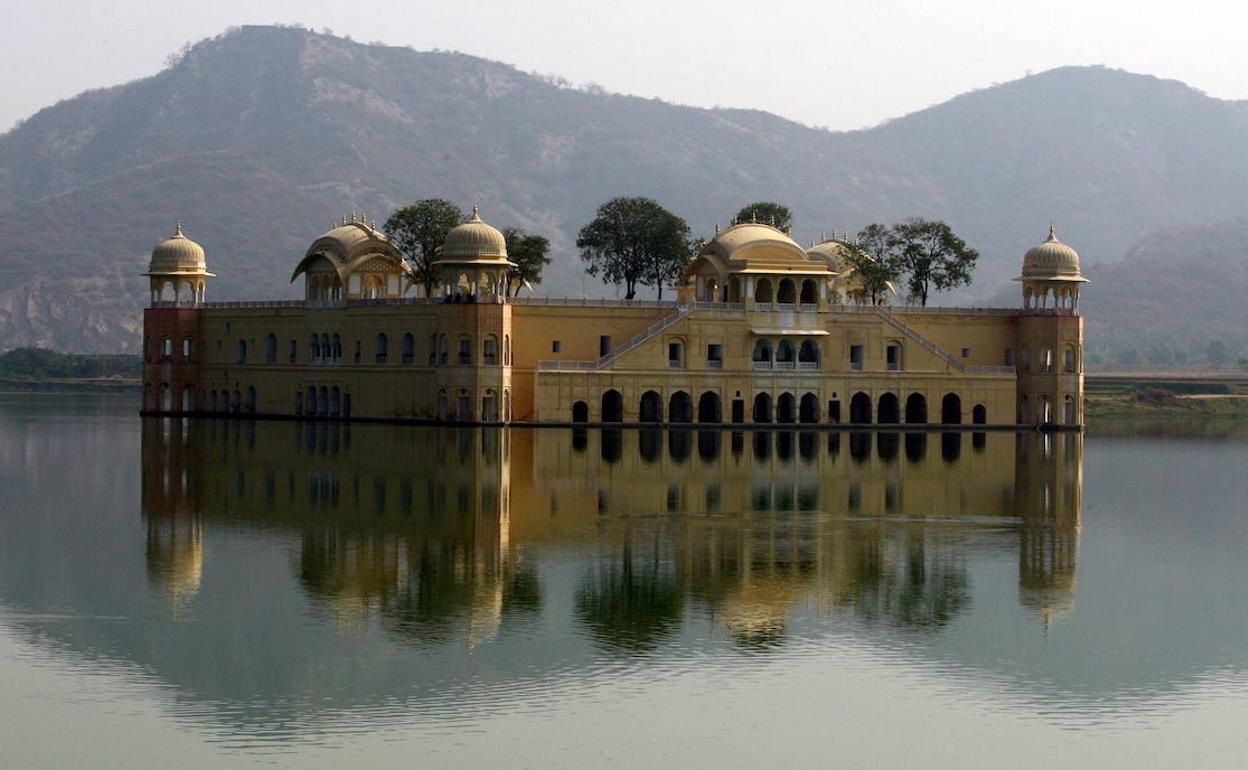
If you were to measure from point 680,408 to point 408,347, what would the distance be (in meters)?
10.7

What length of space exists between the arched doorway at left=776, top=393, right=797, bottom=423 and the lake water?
26.3 meters

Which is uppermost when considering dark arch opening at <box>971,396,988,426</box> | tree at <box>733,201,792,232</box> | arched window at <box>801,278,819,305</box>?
tree at <box>733,201,792,232</box>

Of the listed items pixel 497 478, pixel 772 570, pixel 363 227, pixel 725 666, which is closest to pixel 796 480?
pixel 497 478

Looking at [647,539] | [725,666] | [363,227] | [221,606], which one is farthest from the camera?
[363,227]

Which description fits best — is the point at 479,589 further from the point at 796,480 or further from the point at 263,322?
the point at 263,322

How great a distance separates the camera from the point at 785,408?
7988 cm

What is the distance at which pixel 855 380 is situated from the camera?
79.6 meters

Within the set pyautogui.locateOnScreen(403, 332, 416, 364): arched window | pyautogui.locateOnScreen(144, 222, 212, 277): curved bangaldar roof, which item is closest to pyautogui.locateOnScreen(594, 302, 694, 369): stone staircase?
pyautogui.locateOnScreen(403, 332, 416, 364): arched window

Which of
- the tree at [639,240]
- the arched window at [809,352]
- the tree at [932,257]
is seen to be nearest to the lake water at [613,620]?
the arched window at [809,352]

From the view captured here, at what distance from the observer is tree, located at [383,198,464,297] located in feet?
301

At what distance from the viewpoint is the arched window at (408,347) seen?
78875 mm

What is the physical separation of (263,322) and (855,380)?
83.4 ft

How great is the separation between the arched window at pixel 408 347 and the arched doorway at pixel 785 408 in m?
14.0

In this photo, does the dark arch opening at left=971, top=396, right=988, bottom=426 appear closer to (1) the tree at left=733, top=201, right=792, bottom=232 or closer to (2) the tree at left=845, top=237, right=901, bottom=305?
(2) the tree at left=845, top=237, right=901, bottom=305
